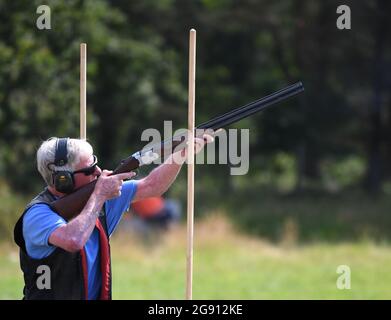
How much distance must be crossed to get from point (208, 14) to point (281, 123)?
4836 millimetres

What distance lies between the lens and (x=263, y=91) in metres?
28.1

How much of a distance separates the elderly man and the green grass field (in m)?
6.35

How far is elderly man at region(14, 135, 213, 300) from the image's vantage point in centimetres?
473

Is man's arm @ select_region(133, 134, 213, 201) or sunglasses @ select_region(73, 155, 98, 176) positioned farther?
man's arm @ select_region(133, 134, 213, 201)

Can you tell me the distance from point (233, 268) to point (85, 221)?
11.9 meters

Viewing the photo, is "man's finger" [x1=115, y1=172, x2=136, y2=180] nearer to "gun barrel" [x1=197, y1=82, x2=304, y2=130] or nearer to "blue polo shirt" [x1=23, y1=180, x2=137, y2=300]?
"blue polo shirt" [x1=23, y1=180, x2=137, y2=300]

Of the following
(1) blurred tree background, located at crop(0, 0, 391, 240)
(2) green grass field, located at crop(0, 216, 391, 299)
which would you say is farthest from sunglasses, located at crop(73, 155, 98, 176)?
(1) blurred tree background, located at crop(0, 0, 391, 240)

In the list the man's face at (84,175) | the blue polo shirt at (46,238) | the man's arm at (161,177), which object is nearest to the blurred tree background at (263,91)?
the man's arm at (161,177)

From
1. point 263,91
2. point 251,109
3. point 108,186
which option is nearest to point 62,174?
point 108,186

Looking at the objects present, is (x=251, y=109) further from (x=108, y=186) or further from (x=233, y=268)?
(x=233, y=268)

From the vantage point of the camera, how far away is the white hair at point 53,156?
4.90 metres

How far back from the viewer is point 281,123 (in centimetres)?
2673
